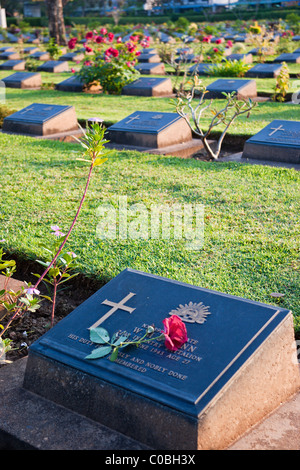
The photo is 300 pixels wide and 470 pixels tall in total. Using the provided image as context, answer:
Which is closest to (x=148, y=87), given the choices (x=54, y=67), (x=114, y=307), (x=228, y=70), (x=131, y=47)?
(x=131, y=47)

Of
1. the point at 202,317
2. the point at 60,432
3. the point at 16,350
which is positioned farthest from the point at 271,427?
the point at 16,350

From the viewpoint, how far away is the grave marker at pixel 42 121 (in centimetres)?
734

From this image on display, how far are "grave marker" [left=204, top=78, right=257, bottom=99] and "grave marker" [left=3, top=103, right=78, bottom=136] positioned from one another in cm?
311

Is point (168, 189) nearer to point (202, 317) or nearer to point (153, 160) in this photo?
point (153, 160)

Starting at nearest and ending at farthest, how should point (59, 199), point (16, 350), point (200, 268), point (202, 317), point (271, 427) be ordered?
point (271, 427) < point (202, 317) < point (16, 350) < point (200, 268) < point (59, 199)

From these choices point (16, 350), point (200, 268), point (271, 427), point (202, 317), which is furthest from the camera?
point (200, 268)

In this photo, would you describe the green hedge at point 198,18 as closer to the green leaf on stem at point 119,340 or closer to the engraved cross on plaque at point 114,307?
the engraved cross on plaque at point 114,307

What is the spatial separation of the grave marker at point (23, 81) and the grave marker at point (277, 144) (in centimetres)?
855

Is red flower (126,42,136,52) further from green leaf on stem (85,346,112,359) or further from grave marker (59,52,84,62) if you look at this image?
green leaf on stem (85,346,112,359)

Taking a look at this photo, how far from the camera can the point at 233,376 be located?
1851 millimetres

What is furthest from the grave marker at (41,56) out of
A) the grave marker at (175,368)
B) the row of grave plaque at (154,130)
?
the grave marker at (175,368)

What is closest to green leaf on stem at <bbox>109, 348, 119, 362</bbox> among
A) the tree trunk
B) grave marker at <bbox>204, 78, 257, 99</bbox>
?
grave marker at <bbox>204, 78, 257, 99</bbox>

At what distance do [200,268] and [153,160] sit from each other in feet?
9.02

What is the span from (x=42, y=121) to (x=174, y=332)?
581 centimetres
